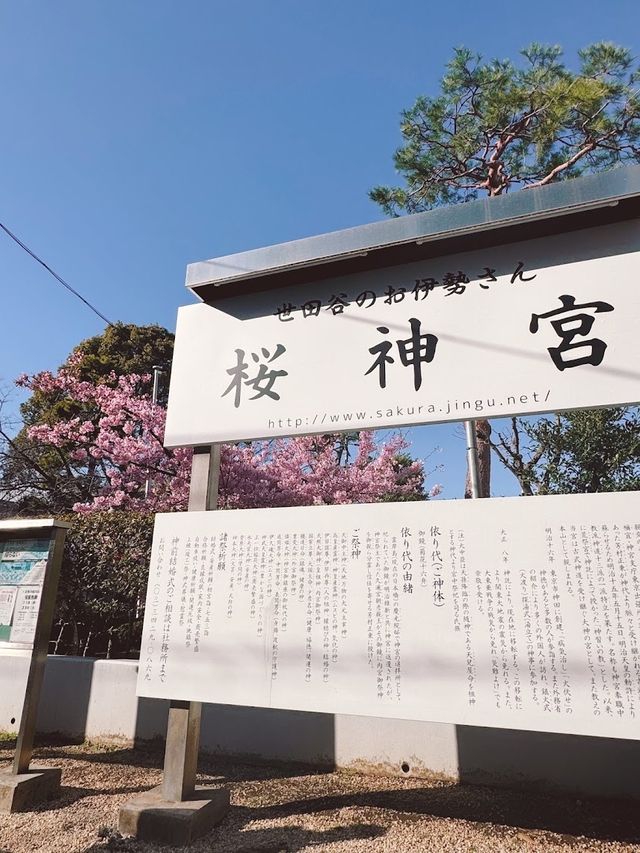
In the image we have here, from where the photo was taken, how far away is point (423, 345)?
3.63 meters

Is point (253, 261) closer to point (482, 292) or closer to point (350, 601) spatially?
point (482, 292)

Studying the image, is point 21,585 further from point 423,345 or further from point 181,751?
point 423,345

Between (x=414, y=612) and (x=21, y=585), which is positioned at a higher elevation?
(x=21, y=585)

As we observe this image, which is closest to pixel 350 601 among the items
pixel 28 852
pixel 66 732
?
pixel 28 852

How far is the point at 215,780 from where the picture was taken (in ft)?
13.8

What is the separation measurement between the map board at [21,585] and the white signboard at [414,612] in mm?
1130

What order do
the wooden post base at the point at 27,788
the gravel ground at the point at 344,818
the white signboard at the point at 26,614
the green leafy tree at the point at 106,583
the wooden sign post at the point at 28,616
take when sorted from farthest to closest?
the green leafy tree at the point at 106,583
the white signboard at the point at 26,614
the wooden sign post at the point at 28,616
the wooden post base at the point at 27,788
the gravel ground at the point at 344,818

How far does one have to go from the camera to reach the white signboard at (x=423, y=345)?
3242 millimetres

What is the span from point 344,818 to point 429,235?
401cm

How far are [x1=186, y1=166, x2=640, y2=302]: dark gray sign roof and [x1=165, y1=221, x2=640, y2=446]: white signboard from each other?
82 millimetres

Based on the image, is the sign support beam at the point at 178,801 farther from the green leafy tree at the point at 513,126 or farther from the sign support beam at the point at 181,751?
the green leafy tree at the point at 513,126

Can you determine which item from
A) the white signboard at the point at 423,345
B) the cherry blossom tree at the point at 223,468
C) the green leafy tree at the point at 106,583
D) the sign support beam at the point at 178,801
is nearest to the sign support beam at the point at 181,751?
the sign support beam at the point at 178,801

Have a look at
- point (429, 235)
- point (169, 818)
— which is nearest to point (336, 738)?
point (169, 818)

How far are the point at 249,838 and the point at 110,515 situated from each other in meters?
4.23
